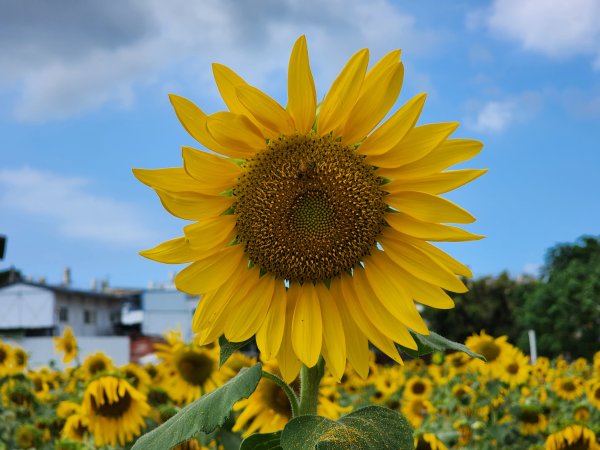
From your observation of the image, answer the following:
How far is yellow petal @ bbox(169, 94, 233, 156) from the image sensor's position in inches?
71.9

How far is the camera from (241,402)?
345 centimetres

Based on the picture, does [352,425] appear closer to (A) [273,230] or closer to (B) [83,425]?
(A) [273,230]

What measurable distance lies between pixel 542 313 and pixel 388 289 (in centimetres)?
4139

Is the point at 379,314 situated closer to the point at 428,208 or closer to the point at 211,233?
the point at 428,208

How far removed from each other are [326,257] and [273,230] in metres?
0.15

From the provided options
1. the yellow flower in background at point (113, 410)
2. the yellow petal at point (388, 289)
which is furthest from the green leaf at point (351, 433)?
the yellow flower in background at point (113, 410)

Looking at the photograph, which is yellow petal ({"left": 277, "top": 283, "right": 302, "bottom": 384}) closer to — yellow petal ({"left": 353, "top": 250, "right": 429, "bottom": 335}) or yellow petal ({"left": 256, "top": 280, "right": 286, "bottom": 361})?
yellow petal ({"left": 256, "top": 280, "right": 286, "bottom": 361})

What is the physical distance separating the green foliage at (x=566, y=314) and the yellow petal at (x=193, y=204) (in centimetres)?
3939

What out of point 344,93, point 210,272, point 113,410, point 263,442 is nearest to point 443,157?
point 344,93

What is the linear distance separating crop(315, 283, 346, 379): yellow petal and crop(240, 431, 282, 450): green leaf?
0.76 feet

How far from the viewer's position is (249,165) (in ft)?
6.39

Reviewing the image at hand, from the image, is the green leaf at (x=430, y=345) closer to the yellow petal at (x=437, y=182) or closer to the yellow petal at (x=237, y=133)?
the yellow petal at (x=437, y=182)

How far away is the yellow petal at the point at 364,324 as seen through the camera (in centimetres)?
194

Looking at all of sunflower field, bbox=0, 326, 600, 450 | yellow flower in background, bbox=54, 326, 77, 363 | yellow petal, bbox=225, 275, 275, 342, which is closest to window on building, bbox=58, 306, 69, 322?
sunflower field, bbox=0, 326, 600, 450
